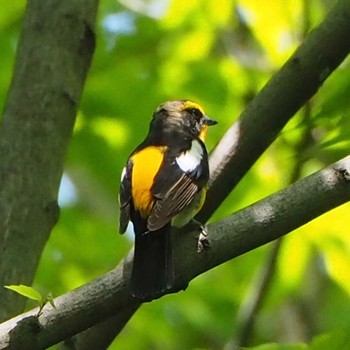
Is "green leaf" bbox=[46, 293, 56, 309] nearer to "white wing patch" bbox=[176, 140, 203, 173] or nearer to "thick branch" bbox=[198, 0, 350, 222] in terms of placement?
"white wing patch" bbox=[176, 140, 203, 173]

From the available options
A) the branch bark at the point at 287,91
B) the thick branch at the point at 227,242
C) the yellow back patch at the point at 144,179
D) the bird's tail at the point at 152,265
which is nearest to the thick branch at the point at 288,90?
the branch bark at the point at 287,91

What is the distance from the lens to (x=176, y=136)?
11.7ft

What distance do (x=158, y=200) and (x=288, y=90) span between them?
0.57 metres

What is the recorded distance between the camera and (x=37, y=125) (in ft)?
10.1

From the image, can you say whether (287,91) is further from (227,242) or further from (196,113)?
(196,113)

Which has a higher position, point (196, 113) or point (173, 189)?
point (196, 113)

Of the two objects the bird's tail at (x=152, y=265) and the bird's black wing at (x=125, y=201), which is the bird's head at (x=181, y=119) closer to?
the bird's black wing at (x=125, y=201)

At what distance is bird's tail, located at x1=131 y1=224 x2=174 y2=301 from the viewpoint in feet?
7.98

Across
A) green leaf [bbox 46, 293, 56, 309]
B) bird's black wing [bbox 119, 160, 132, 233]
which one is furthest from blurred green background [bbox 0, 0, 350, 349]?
green leaf [bbox 46, 293, 56, 309]

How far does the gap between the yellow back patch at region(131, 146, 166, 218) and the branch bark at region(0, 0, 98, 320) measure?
28 centimetres

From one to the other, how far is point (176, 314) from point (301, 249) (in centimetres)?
91

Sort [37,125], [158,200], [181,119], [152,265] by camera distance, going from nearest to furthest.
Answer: [152,265] → [158,200] → [37,125] → [181,119]

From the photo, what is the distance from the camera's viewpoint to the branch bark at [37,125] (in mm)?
2920

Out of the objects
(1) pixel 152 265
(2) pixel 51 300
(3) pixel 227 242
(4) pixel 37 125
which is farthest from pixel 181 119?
(2) pixel 51 300
